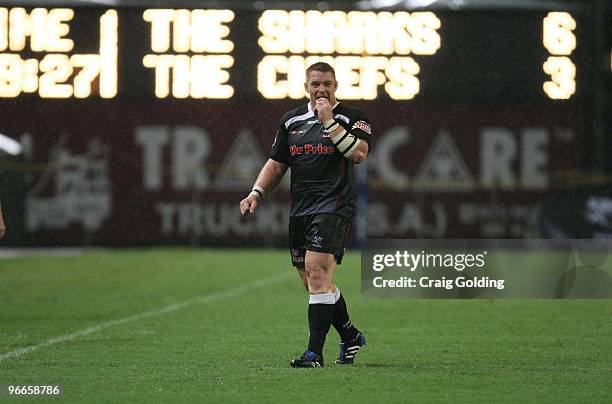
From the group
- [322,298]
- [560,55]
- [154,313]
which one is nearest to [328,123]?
[322,298]

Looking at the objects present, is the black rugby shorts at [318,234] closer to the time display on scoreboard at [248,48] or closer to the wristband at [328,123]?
the wristband at [328,123]

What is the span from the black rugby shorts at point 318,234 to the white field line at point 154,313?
2044 mm

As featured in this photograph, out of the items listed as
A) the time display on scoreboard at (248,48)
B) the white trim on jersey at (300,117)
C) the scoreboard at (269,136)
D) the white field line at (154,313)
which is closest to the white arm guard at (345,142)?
the white trim on jersey at (300,117)

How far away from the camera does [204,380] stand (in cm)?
789

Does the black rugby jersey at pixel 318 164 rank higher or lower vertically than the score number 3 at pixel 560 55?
lower

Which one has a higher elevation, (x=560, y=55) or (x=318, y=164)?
(x=560, y=55)

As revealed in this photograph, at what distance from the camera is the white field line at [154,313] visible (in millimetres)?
9844

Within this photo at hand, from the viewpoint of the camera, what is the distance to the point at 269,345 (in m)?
10.1

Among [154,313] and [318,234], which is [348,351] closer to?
[318,234]

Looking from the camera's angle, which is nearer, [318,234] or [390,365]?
[318,234]

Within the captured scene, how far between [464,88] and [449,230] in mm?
5234

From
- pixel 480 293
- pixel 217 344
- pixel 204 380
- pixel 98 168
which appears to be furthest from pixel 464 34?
pixel 204 380

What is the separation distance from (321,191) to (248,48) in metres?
12.6

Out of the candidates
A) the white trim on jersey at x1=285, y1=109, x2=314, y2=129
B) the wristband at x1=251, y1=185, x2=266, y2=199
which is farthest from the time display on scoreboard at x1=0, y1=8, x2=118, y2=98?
the white trim on jersey at x1=285, y1=109, x2=314, y2=129
